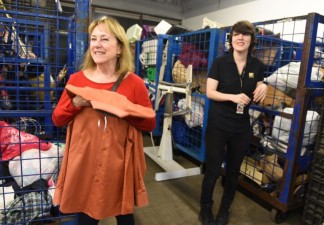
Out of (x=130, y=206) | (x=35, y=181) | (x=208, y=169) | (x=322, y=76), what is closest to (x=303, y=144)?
(x=322, y=76)

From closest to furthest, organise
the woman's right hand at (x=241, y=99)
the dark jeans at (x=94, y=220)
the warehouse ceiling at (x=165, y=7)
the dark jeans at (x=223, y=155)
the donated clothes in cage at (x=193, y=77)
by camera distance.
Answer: the dark jeans at (x=94, y=220), the woman's right hand at (x=241, y=99), the dark jeans at (x=223, y=155), the donated clothes in cage at (x=193, y=77), the warehouse ceiling at (x=165, y=7)

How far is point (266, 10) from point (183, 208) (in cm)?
383

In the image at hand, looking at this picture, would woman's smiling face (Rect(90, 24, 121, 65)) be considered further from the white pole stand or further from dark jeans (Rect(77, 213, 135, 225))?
the white pole stand

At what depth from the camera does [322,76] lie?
211cm

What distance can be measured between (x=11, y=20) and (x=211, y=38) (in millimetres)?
1755

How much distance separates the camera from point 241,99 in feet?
5.36

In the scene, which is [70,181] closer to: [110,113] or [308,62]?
[110,113]

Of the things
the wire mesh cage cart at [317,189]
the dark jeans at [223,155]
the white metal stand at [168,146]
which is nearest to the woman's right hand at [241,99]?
the dark jeans at [223,155]

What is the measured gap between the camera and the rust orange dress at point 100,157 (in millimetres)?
1131

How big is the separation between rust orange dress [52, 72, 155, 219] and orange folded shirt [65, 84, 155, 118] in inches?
2.5

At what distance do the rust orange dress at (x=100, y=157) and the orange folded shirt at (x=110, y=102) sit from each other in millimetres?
63

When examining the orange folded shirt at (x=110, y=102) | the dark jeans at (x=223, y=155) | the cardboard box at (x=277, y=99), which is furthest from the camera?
the cardboard box at (x=277, y=99)

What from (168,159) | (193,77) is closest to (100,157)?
(168,159)

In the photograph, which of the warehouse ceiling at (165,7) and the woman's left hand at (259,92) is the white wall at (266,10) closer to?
the warehouse ceiling at (165,7)
